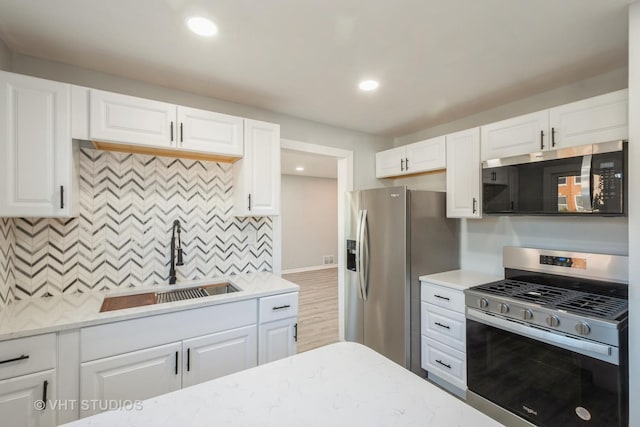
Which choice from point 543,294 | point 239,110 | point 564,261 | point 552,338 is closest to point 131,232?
point 239,110

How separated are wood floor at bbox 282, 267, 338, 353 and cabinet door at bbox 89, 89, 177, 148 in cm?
237

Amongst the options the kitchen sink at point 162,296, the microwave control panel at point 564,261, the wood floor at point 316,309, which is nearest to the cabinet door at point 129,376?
the kitchen sink at point 162,296

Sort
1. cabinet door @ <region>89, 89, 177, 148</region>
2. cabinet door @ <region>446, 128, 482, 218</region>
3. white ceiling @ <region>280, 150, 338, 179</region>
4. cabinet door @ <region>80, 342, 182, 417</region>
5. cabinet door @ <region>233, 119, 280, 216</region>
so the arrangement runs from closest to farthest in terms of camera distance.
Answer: cabinet door @ <region>80, 342, 182, 417</region> < cabinet door @ <region>89, 89, 177, 148</region> < cabinet door @ <region>233, 119, 280, 216</region> < cabinet door @ <region>446, 128, 482, 218</region> < white ceiling @ <region>280, 150, 338, 179</region>

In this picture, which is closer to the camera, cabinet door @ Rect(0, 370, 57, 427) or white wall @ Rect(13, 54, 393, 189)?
cabinet door @ Rect(0, 370, 57, 427)

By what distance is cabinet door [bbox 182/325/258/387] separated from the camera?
1.84 m

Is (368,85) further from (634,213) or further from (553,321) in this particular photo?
(553,321)

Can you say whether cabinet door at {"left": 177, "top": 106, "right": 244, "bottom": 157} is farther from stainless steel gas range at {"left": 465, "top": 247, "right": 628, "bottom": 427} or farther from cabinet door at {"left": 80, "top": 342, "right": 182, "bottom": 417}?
stainless steel gas range at {"left": 465, "top": 247, "right": 628, "bottom": 427}

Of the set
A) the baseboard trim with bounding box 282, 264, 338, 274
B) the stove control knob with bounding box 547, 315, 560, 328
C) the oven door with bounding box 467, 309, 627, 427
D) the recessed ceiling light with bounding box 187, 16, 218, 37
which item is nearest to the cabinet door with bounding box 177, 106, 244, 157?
the recessed ceiling light with bounding box 187, 16, 218, 37

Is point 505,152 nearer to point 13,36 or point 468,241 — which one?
point 468,241

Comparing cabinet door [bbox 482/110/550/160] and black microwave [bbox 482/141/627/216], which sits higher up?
cabinet door [bbox 482/110/550/160]

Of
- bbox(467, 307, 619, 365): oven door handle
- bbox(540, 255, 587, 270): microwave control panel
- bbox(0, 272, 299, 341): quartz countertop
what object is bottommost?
bbox(467, 307, 619, 365): oven door handle

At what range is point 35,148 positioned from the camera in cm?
163

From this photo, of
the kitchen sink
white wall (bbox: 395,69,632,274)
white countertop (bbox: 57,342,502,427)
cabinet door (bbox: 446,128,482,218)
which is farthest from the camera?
cabinet door (bbox: 446,128,482,218)

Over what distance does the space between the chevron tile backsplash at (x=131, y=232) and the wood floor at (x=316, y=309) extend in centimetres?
122
